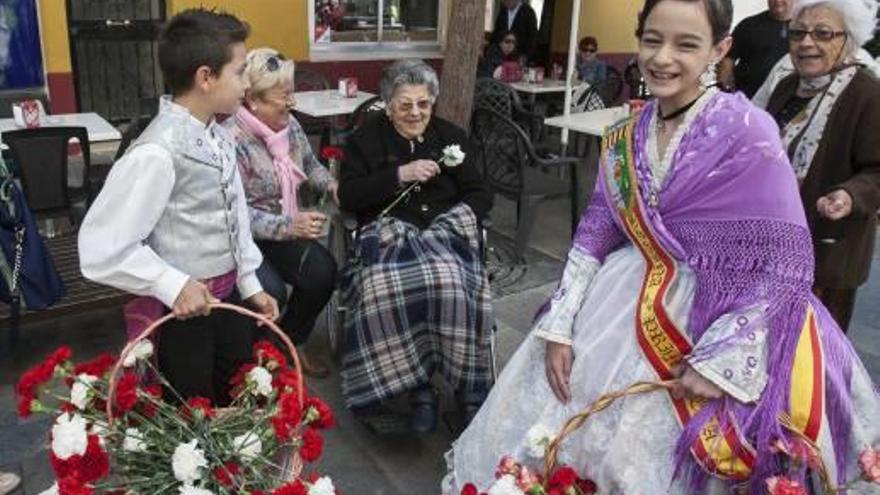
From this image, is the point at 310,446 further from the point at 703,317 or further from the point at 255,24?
the point at 255,24

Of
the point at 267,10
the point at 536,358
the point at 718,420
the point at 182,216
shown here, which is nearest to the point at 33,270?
the point at 182,216

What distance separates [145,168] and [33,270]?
135cm

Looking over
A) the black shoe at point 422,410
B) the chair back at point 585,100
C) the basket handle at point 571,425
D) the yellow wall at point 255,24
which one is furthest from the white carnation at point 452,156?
the yellow wall at point 255,24

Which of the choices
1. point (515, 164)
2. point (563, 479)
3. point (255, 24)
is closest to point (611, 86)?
point (255, 24)

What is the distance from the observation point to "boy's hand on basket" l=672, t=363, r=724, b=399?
173 cm

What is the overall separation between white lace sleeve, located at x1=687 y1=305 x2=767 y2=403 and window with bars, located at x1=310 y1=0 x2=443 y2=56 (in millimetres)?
7342

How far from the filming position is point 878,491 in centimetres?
205

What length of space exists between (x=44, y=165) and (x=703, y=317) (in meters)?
3.04

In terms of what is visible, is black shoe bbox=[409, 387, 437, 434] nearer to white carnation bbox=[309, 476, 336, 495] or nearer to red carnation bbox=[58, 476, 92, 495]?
A: white carnation bbox=[309, 476, 336, 495]

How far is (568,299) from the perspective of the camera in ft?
6.74

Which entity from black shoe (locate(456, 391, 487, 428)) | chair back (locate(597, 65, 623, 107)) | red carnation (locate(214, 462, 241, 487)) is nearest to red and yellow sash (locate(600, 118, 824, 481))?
red carnation (locate(214, 462, 241, 487))

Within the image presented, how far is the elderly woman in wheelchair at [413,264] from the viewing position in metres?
2.82

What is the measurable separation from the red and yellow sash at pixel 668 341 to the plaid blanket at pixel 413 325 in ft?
3.15

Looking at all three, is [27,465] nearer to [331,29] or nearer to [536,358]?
[536,358]
